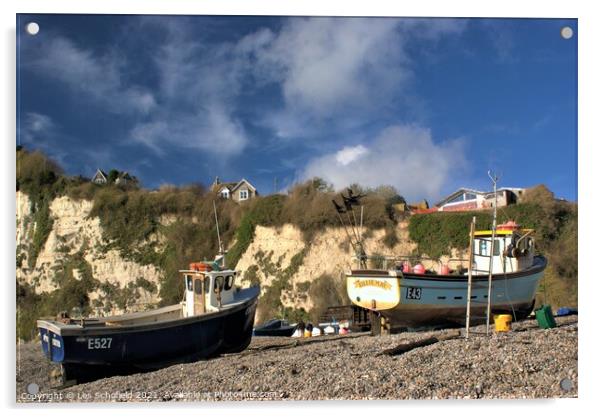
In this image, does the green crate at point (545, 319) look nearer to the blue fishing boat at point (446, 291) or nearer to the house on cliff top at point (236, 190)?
the blue fishing boat at point (446, 291)

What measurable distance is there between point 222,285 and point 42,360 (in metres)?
3.66

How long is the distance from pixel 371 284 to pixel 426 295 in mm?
1265

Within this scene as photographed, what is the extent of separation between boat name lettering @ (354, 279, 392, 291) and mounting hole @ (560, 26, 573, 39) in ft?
21.2

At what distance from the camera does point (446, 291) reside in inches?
500

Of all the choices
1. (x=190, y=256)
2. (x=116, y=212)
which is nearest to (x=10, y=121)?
(x=190, y=256)

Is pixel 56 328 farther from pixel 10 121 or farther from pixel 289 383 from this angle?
pixel 289 383

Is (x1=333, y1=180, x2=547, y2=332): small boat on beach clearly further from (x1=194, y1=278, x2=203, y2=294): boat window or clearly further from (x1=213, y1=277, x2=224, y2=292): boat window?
(x1=194, y1=278, x2=203, y2=294): boat window

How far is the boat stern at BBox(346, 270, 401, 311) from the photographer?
12.3 metres

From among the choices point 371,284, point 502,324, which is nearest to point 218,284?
point 371,284

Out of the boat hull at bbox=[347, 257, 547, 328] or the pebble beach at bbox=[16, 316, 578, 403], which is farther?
the boat hull at bbox=[347, 257, 547, 328]

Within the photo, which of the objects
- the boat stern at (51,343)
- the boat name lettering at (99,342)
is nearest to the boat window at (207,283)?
the boat name lettering at (99,342)

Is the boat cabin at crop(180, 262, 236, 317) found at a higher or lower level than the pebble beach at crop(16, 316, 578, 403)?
higher

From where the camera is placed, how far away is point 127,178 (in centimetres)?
2069

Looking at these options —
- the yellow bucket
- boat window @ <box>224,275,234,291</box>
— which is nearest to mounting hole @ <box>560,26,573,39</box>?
the yellow bucket
